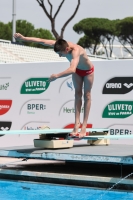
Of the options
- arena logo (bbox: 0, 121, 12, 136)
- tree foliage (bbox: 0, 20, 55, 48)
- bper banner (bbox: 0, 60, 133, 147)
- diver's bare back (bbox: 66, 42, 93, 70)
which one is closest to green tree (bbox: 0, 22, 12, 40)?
tree foliage (bbox: 0, 20, 55, 48)

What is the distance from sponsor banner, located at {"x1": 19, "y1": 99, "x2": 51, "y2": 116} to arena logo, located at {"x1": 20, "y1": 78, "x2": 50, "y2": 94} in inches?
9.3

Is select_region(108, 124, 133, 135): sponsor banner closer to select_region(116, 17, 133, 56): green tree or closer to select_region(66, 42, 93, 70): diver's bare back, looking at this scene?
select_region(66, 42, 93, 70): diver's bare back

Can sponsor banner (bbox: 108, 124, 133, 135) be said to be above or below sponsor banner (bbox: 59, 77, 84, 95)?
below

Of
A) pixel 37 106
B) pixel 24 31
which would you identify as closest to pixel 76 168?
pixel 37 106

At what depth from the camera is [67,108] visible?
1146 centimetres

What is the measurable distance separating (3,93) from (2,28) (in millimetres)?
52097

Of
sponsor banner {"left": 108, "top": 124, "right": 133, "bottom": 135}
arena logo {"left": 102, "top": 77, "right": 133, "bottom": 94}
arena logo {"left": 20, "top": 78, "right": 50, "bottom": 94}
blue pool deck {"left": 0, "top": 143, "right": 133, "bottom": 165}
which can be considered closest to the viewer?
blue pool deck {"left": 0, "top": 143, "right": 133, "bottom": 165}

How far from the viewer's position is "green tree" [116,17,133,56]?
69.1m

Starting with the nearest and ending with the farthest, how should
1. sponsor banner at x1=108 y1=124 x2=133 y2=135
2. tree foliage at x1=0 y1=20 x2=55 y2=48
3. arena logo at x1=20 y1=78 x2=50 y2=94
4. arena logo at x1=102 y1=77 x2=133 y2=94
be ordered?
sponsor banner at x1=108 y1=124 x2=133 y2=135 < arena logo at x1=102 y1=77 x2=133 y2=94 < arena logo at x1=20 y1=78 x2=50 y2=94 < tree foliage at x1=0 y1=20 x2=55 y2=48

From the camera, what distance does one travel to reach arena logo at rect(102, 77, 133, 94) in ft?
35.0

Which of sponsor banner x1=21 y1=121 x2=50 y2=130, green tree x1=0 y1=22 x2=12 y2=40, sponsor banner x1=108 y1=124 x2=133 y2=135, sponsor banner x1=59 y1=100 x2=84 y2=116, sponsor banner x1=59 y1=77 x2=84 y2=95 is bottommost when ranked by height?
sponsor banner x1=21 y1=121 x2=50 y2=130

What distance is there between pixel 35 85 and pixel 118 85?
84.1 inches

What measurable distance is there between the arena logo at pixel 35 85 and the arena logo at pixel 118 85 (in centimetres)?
151

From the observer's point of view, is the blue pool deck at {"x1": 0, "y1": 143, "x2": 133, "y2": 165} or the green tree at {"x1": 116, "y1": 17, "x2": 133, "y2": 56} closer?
the blue pool deck at {"x1": 0, "y1": 143, "x2": 133, "y2": 165}
